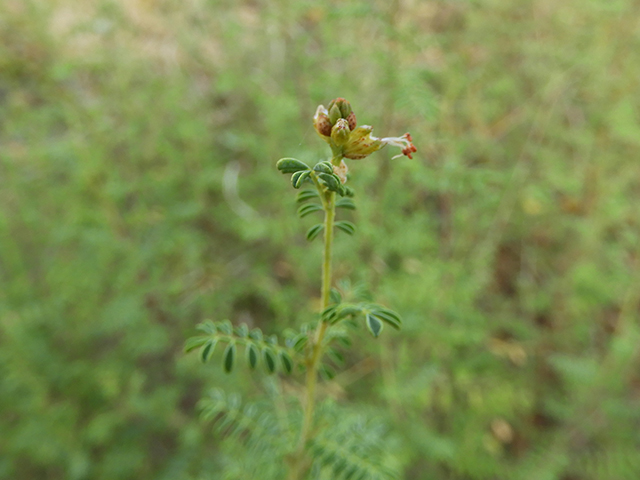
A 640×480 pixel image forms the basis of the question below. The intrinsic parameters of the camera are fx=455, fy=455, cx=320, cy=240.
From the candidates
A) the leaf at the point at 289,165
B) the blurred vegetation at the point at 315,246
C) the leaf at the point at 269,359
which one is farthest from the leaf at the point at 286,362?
the blurred vegetation at the point at 315,246

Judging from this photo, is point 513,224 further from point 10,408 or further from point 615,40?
point 10,408

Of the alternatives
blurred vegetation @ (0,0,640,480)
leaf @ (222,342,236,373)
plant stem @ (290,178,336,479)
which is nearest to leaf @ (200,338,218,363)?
leaf @ (222,342,236,373)

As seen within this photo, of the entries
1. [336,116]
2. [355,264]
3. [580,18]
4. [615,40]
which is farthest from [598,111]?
[336,116]

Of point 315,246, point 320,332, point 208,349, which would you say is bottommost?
point 208,349

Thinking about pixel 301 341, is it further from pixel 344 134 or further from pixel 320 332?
pixel 344 134

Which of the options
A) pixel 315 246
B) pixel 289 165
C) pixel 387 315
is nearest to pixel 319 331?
pixel 387 315

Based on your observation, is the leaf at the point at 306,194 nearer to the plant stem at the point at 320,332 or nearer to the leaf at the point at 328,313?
the plant stem at the point at 320,332

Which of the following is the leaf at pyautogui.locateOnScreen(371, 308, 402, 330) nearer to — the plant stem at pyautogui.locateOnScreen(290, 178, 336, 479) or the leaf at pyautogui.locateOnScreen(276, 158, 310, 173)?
the plant stem at pyautogui.locateOnScreen(290, 178, 336, 479)

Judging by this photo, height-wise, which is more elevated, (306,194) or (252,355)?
(306,194)
